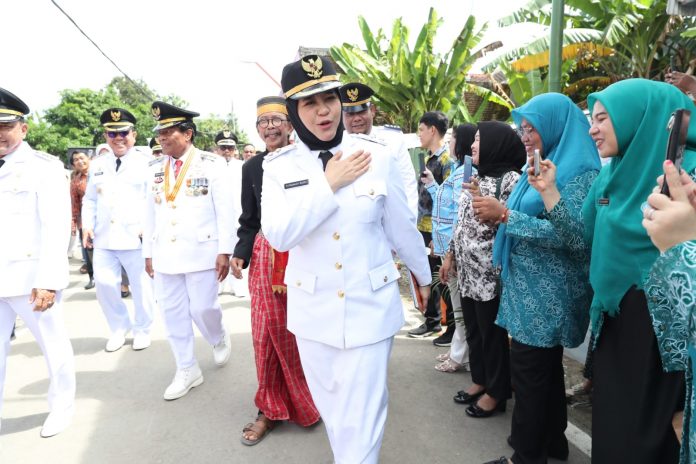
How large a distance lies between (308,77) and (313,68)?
5 centimetres

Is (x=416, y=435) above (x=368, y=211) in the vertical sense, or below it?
below

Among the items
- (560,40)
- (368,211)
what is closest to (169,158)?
A: (368,211)

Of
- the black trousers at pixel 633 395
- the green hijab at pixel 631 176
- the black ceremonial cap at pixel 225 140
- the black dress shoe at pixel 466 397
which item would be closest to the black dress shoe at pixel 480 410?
the black dress shoe at pixel 466 397

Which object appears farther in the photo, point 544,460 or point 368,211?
point 544,460

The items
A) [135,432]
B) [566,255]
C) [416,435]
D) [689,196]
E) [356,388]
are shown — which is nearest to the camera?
[689,196]

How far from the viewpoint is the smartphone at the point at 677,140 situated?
1055 millimetres

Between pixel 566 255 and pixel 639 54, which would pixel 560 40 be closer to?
pixel 566 255

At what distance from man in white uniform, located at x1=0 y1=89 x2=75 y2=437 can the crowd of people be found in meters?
0.01

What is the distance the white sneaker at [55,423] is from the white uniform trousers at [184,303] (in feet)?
2.80

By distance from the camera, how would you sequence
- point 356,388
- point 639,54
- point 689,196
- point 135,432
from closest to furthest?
point 689,196
point 356,388
point 135,432
point 639,54

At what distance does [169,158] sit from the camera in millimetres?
3834

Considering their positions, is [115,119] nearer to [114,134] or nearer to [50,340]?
[114,134]

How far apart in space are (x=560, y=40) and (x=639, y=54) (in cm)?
802

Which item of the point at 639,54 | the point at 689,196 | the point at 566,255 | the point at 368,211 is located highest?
the point at 639,54
